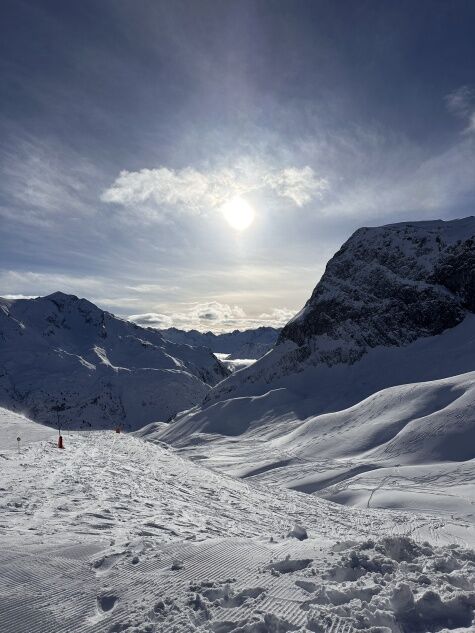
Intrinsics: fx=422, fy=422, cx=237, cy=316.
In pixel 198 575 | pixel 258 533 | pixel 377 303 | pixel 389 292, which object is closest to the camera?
pixel 198 575

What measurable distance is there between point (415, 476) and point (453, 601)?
26.5m

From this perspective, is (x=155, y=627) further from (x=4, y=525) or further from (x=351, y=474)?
(x=351, y=474)

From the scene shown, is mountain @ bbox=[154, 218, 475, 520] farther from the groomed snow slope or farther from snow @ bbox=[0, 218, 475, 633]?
snow @ bbox=[0, 218, 475, 633]

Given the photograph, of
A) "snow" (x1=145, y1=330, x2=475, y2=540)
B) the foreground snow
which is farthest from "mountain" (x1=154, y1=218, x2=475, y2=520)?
the foreground snow

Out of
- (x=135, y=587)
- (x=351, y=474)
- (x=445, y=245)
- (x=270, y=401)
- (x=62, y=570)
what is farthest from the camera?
(x=445, y=245)

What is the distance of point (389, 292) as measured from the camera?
325 ft

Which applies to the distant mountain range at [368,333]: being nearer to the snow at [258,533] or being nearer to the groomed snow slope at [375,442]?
the groomed snow slope at [375,442]

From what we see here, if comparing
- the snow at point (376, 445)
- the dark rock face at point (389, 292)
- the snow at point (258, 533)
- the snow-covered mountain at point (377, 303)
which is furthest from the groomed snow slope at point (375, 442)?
the dark rock face at point (389, 292)

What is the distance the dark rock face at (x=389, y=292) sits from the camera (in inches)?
3605

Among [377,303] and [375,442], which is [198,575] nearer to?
[375,442]

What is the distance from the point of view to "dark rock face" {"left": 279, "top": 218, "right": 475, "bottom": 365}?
300ft

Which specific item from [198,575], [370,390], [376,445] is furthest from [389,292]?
[198,575]

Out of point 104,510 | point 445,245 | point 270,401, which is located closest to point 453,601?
point 104,510

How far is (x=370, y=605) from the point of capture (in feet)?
18.1
